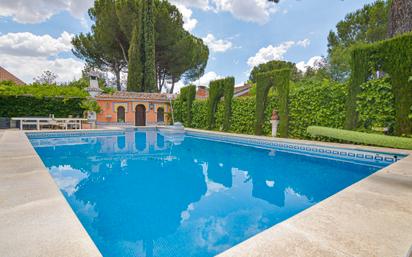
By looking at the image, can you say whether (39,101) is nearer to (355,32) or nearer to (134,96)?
(134,96)

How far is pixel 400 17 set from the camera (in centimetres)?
841

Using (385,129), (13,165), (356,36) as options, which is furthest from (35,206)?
(356,36)

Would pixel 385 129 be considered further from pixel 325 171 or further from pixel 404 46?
pixel 325 171

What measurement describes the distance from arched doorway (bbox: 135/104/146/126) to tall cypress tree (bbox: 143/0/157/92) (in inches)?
174

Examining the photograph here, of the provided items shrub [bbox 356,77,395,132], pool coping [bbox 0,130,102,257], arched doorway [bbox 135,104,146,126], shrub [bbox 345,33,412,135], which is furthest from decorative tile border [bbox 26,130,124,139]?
shrub [bbox 356,77,395,132]

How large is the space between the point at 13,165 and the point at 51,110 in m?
15.9

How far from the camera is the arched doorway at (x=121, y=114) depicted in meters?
20.8

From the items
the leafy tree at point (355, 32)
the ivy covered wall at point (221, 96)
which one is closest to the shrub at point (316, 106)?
the ivy covered wall at point (221, 96)

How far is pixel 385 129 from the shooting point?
765 centimetres

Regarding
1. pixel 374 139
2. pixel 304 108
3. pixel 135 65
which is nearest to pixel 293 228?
pixel 374 139

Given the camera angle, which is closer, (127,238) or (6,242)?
(6,242)

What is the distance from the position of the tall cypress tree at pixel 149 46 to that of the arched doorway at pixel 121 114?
5487mm

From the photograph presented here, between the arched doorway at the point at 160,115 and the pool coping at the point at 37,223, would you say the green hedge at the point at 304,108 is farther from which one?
the arched doorway at the point at 160,115

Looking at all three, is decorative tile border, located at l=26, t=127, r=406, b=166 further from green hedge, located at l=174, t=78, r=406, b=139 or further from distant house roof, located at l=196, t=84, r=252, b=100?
distant house roof, located at l=196, t=84, r=252, b=100
